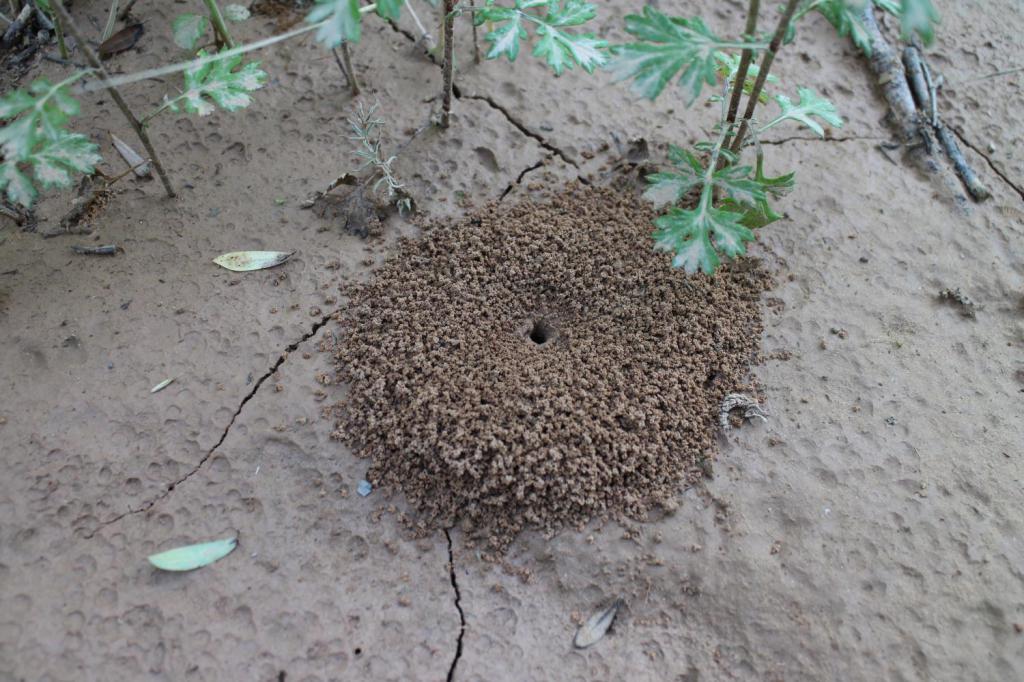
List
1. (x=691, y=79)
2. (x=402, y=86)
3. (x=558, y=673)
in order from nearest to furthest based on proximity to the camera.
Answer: (x=558, y=673), (x=691, y=79), (x=402, y=86)

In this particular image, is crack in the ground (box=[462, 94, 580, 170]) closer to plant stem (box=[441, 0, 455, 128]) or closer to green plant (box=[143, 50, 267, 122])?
plant stem (box=[441, 0, 455, 128])

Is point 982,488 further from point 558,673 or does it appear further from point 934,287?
point 558,673

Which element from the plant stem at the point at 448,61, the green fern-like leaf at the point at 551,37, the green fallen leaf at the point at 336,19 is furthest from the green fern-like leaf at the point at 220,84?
the green fern-like leaf at the point at 551,37

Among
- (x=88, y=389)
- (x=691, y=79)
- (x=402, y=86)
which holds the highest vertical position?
(x=691, y=79)

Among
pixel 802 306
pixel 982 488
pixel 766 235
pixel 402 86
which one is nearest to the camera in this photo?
pixel 982 488

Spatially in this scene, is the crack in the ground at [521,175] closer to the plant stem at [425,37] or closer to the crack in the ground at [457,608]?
the plant stem at [425,37]

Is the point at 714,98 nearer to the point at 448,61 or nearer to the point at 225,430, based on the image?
the point at 448,61

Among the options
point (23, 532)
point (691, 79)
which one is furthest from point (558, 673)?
point (691, 79)

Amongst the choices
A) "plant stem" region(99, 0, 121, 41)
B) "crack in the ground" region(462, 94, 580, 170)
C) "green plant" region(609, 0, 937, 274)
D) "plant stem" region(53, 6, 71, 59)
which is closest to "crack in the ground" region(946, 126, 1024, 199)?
"green plant" region(609, 0, 937, 274)
